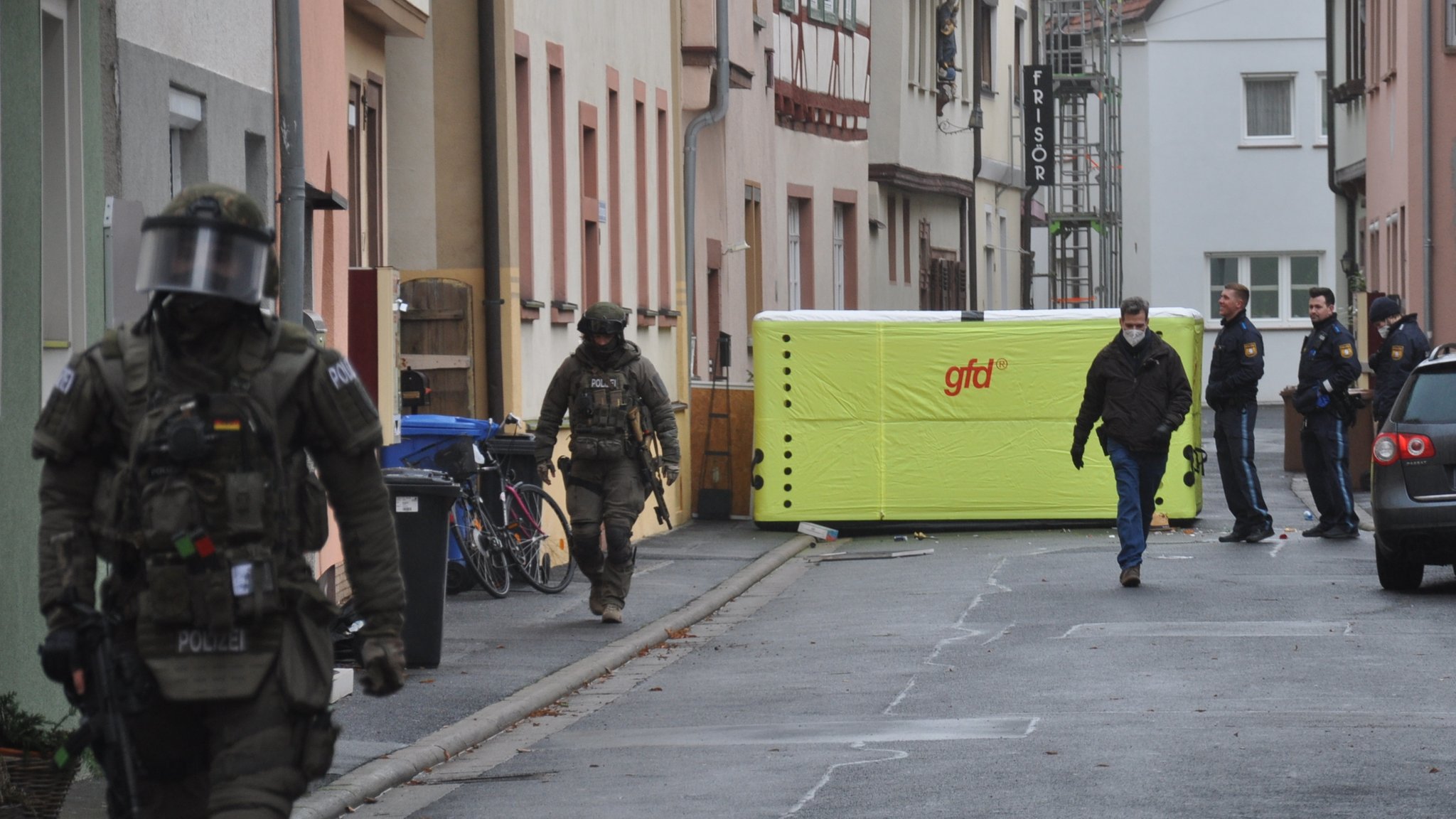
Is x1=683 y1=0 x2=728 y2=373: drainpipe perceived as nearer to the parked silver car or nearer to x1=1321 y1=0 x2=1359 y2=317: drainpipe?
the parked silver car

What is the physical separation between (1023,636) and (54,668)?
9128 mm

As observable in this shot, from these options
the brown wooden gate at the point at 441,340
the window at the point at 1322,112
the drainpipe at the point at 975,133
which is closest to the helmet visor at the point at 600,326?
the brown wooden gate at the point at 441,340

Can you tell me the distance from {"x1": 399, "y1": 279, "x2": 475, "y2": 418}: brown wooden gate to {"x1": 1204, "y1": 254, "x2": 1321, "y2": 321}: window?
4110cm

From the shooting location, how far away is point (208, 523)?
557cm

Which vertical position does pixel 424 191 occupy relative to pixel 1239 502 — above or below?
above

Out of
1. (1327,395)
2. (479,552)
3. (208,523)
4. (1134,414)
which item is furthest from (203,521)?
(1327,395)

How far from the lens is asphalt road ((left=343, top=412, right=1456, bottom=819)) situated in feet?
28.3

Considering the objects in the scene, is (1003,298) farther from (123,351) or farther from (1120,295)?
(123,351)

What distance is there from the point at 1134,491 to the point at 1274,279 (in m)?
43.7

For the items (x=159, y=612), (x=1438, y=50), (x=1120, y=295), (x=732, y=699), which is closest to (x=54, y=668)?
Answer: (x=159, y=612)

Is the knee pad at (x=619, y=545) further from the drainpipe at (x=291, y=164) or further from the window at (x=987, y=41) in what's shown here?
the window at (x=987, y=41)

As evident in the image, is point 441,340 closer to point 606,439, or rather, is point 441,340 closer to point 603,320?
point 606,439

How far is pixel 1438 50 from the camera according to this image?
31156 mm

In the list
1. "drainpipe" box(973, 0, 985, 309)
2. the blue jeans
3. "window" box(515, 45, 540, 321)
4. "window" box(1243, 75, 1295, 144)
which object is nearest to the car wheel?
the blue jeans
